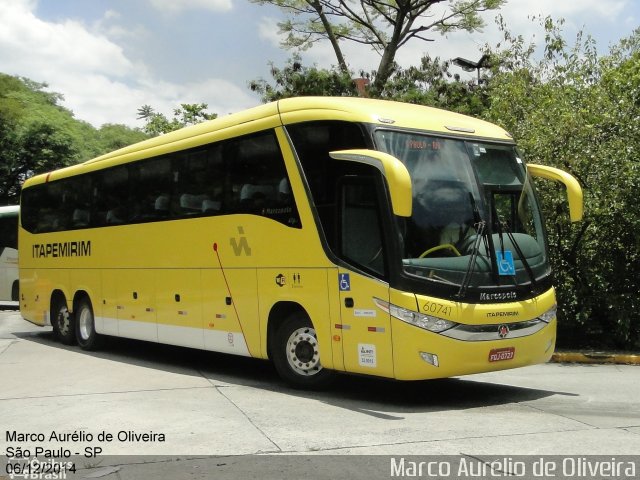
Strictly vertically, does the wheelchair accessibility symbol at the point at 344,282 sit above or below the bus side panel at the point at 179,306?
above

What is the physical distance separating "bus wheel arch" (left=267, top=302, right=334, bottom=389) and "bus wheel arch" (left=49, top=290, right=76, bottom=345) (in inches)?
279

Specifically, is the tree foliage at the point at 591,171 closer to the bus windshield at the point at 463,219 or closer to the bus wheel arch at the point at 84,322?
the bus windshield at the point at 463,219

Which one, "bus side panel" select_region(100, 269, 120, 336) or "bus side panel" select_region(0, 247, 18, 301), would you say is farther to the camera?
"bus side panel" select_region(0, 247, 18, 301)

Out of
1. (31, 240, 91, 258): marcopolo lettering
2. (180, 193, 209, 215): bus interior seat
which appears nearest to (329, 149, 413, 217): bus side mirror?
(180, 193, 209, 215): bus interior seat

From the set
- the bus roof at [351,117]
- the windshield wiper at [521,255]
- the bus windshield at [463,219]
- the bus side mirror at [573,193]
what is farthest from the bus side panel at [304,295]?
the bus side mirror at [573,193]

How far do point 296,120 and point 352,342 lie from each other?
2.85m

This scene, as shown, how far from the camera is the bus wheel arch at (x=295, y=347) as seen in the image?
31.1 ft

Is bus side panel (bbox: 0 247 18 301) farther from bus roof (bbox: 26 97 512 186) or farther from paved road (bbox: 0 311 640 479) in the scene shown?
bus roof (bbox: 26 97 512 186)

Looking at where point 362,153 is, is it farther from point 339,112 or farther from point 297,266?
point 297,266

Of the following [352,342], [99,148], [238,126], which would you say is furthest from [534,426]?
[99,148]

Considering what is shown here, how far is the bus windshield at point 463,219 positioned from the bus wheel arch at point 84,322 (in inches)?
331

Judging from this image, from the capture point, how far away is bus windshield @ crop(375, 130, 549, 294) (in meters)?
8.34

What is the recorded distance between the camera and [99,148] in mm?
53094

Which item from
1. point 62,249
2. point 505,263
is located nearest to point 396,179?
point 505,263
